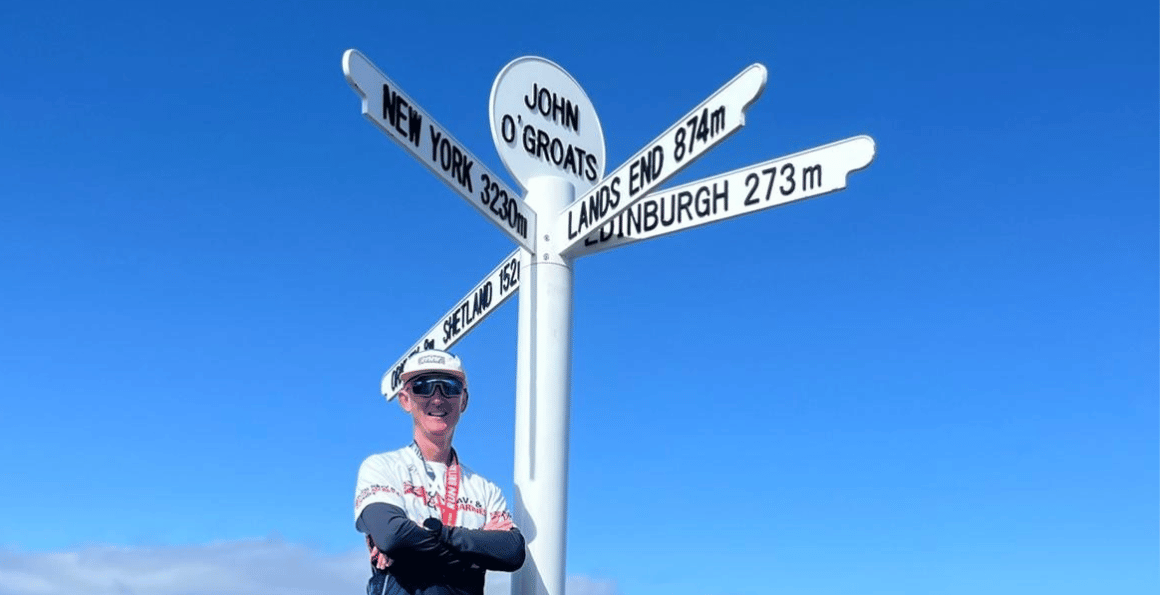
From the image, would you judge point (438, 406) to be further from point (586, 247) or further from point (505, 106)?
point (505, 106)

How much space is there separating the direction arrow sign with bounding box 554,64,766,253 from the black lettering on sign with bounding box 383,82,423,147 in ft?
2.95

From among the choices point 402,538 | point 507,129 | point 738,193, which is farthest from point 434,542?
point 507,129

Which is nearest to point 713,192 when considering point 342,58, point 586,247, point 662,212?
point 662,212

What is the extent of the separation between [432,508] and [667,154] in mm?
1748

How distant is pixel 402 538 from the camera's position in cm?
491

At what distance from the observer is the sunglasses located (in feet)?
18.4

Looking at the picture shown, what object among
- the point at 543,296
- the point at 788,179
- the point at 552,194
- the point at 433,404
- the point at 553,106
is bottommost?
the point at 433,404

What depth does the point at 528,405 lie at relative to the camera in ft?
19.8

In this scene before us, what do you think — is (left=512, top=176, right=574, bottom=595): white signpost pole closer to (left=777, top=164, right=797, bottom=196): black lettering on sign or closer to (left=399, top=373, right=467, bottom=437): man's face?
(left=399, top=373, right=467, bottom=437): man's face

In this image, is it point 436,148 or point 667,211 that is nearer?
point 436,148

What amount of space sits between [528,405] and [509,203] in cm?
93

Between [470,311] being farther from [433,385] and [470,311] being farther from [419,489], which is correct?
[419,489]

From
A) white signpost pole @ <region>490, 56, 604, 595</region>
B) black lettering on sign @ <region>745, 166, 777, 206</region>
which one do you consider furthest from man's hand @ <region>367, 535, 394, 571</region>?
black lettering on sign @ <region>745, 166, 777, 206</region>

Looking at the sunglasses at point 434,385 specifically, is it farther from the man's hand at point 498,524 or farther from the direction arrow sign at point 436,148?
the direction arrow sign at point 436,148
